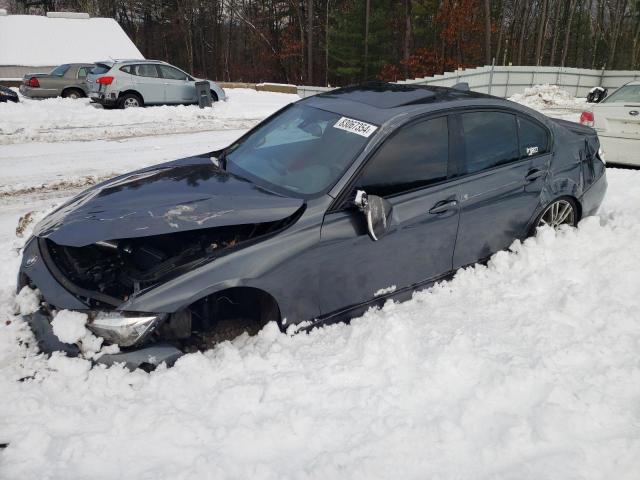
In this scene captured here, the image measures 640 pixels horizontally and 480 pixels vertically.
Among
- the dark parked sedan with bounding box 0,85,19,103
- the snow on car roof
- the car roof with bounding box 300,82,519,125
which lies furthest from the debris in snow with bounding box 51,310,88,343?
the snow on car roof

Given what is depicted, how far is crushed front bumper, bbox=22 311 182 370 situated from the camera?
2709mm

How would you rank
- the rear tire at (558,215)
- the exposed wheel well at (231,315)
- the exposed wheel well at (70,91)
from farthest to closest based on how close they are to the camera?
1. the exposed wheel well at (70,91)
2. the rear tire at (558,215)
3. the exposed wheel well at (231,315)

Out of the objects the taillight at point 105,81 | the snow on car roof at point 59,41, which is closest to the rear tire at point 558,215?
the taillight at point 105,81

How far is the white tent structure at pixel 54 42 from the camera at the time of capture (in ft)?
85.5

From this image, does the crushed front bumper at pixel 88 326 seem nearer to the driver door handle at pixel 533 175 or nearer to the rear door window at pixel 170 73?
the driver door handle at pixel 533 175

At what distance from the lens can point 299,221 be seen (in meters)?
3.09

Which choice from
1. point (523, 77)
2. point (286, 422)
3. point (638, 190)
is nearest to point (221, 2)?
point (523, 77)

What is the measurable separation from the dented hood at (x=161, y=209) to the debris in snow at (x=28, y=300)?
1.15ft

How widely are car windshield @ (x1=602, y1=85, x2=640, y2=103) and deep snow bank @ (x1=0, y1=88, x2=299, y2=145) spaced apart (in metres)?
7.98

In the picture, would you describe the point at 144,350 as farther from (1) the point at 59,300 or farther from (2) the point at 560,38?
(2) the point at 560,38

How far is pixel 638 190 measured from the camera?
6285 millimetres

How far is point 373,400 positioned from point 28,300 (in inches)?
82.9

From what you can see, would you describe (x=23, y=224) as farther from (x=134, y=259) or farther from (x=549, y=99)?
(x=549, y=99)

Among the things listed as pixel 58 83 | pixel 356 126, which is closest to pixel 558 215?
pixel 356 126
